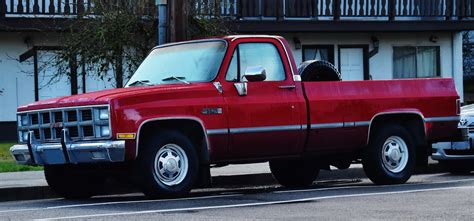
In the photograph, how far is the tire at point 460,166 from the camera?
14.3 m

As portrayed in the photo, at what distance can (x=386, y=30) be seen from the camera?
80.6 ft

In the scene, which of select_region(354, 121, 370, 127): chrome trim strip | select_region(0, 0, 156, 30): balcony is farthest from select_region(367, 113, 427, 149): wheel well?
select_region(0, 0, 156, 30): balcony

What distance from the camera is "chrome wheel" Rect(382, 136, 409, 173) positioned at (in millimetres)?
12172

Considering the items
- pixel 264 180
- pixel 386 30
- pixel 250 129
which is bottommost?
pixel 264 180

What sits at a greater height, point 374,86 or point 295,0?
point 295,0

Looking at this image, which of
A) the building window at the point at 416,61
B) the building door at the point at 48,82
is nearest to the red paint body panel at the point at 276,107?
the building door at the point at 48,82

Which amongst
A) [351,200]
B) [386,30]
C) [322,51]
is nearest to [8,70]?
[322,51]

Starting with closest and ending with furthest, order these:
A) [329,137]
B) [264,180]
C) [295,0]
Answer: [329,137] → [264,180] → [295,0]

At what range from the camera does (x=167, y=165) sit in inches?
404

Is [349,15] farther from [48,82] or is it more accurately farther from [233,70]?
[233,70]

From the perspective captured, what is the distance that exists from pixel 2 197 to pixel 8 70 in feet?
35.9

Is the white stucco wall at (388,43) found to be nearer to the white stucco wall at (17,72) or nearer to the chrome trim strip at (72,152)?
the white stucco wall at (17,72)

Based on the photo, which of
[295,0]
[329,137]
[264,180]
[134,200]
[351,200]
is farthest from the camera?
[295,0]

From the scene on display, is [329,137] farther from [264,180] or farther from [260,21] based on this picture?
[260,21]
